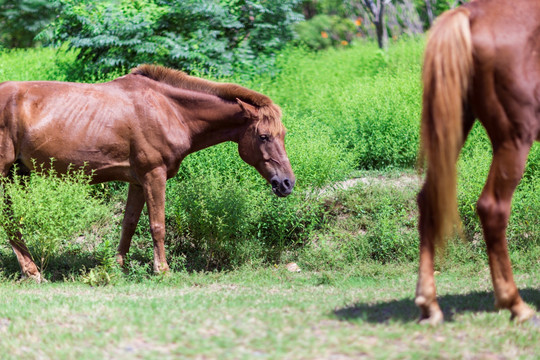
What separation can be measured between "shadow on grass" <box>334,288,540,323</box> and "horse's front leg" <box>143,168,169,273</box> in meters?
2.54

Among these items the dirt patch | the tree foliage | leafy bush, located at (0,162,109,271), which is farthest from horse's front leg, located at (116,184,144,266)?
the tree foliage

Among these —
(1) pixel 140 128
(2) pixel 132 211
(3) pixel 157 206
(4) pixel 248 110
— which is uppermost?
(4) pixel 248 110

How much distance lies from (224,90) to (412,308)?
3188mm

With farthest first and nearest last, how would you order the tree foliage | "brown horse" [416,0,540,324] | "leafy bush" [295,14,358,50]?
"leafy bush" [295,14,358,50], the tree foliage, "brown horse" [416,0,540,324]

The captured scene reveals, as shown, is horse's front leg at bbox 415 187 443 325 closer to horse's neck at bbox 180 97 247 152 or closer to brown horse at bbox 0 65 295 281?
brown horse at bbox 0 65 295 281

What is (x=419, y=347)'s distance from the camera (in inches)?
143

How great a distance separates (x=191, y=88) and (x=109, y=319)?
306 centimetres

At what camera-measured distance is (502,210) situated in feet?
13.2

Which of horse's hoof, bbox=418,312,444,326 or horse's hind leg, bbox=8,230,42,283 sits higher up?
horse's hoof, bbox=418,312,444,326

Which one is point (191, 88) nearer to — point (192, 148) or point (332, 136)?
point (192, 148)

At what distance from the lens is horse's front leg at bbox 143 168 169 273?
21.4ft

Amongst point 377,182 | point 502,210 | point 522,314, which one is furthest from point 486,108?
point 377,182

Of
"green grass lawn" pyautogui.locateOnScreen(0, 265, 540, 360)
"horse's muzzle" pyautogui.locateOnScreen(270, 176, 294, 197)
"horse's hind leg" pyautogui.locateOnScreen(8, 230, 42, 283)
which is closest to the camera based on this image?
"green grass lawn" pyautogui.locateOnScreen(0, 265, 540, 360)

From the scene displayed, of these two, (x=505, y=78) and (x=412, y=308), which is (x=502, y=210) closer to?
(x=505, y=78)
